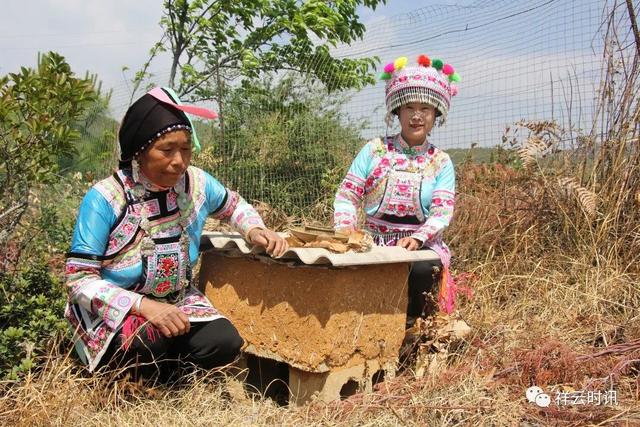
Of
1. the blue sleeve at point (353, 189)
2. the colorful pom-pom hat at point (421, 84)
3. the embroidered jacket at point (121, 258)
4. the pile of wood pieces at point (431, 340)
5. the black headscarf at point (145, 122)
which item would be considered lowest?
the pile of wood pieces at point (431, 340)

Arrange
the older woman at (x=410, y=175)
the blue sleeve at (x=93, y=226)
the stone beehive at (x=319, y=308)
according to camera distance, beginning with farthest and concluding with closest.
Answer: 1. the older woman at (x=410, y=175)
2. the stone beehive at (x=319, y=308)
3. the blue sleeve at (x=93, y=226)

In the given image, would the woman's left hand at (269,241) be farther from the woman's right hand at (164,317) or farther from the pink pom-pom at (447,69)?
the pink pom-pom at (447,69)

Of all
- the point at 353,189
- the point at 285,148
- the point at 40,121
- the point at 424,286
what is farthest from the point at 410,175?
the point at 285,148

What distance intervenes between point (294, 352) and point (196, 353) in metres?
0.45

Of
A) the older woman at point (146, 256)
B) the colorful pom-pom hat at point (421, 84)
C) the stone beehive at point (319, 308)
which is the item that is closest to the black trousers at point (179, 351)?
the older woman at point (146, 256)

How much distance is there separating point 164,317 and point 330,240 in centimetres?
87

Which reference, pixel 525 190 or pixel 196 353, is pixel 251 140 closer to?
pixel 525 190

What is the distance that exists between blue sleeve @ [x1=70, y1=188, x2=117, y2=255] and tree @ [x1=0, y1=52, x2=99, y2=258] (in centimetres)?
63

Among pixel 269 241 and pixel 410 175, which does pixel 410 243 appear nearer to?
pixel 410 175

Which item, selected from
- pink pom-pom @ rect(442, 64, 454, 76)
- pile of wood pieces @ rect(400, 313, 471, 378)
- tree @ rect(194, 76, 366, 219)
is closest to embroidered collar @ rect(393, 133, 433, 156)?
pink pom-pom @ rect(442, 64, 454, 76)

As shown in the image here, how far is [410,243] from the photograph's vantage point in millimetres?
3336

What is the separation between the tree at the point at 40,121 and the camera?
3.10 m

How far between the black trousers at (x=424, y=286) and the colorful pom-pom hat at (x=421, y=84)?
0.92 meters

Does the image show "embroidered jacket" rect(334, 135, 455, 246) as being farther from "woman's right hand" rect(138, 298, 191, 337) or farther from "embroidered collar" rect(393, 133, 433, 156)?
"woman's right hand" rect(138, 298, 191, 337)
